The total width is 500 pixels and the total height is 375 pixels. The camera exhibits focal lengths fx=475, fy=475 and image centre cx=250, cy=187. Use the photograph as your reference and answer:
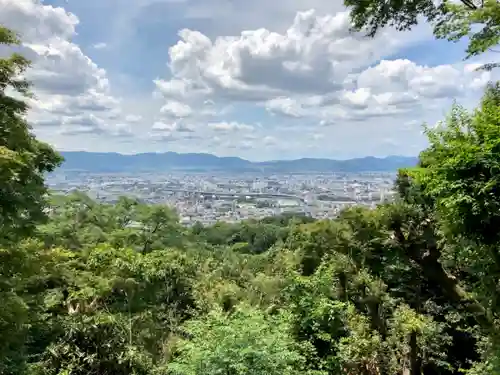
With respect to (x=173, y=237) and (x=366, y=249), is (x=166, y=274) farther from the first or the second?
(x=173, y=237)

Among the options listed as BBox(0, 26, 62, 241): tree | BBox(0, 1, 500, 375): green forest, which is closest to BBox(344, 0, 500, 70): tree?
BBox(0, 1, 500, 375): green forest

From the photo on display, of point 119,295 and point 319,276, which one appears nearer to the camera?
point 319,276

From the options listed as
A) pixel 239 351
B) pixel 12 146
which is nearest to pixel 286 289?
pixel 239 351

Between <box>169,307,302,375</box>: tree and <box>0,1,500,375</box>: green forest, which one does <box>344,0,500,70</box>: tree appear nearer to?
<box>0,1,500,375</box>: green forest

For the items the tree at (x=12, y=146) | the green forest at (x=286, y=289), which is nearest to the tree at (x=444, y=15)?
the green forest at (x=286, y=289)

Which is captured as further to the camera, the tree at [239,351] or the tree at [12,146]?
the tree at [239,351]

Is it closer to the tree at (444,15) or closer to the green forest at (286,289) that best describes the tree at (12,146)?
the green forest at (286,289)

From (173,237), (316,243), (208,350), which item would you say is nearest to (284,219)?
(173,237)

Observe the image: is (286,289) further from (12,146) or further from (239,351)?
(12,146)
